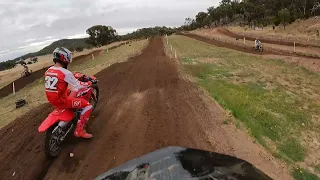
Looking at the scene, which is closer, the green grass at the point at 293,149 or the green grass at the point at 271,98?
the green grass at the point at 293,149

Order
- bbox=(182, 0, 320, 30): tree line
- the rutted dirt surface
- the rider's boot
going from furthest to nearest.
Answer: bbox=(182, 0, 320, 30): tree line, the rider's boot, the rutted dirt surface

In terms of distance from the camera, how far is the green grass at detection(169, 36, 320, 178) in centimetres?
1180

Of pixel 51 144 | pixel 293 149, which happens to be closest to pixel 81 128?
pixel 51 144

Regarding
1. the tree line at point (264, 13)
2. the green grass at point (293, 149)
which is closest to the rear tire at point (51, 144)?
the green grass at point (293, 149)

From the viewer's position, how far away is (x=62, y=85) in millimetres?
7773

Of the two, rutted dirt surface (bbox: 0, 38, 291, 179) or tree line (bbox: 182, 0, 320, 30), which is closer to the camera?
rutted dirt surface (bbox: 0, 38, 291, 179)

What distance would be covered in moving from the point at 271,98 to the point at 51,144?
502 inches

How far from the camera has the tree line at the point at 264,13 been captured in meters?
73.6

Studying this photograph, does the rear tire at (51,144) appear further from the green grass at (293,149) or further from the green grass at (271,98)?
the green grass at (293,149)

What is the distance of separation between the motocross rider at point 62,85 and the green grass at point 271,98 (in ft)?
18.2

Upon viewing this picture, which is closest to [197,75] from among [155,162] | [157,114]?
[157,114]

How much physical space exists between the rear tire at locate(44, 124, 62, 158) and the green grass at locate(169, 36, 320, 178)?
240 inches

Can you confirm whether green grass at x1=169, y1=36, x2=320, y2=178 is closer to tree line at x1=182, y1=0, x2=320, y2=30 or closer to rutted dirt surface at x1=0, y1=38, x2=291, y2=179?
rutted dirt surface at x1=0, y1=38, x2=291, y2=179

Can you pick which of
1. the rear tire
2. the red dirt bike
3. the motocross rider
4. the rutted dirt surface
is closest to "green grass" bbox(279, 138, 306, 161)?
the rutted dirt surface
